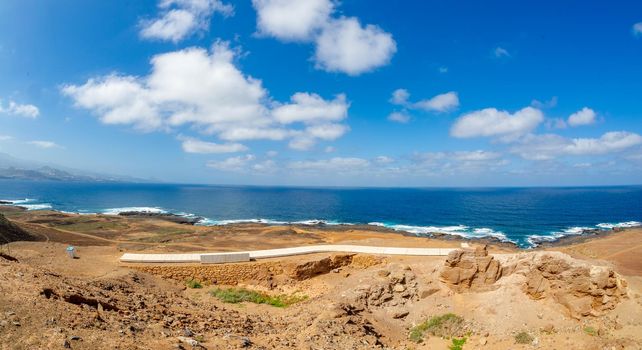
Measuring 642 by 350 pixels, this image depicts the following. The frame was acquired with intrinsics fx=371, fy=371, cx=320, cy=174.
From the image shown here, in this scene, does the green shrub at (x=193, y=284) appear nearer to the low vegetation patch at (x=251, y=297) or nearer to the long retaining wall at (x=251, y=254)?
the low vegetation patch at (x=251, y=297)

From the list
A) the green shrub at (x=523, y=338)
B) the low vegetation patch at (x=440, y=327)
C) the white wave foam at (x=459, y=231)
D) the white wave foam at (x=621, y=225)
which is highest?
the green shrub at (x=523, y=338)

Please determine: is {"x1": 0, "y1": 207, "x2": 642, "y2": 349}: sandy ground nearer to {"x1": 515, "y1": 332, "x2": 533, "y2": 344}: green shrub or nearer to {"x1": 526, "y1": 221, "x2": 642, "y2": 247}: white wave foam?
{"x1": 515, "y1": 332, "x2": 533, "y2": 344}: green shrub

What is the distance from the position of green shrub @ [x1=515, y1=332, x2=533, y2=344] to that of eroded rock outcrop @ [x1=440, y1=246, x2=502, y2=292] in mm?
4293

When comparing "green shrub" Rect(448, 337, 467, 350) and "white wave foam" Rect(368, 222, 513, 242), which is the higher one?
"green shrub" Rect(448, 337, 467, 350)

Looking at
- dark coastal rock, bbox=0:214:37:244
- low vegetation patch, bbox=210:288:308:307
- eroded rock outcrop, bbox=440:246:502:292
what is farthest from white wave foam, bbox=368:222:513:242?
dark coastal rock, bbox=0:214:37:244

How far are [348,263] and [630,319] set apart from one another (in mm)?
17616

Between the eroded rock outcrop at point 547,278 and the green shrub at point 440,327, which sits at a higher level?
the eroded rock outcrop at point 547,278

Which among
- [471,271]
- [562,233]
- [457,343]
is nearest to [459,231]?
[562,233]

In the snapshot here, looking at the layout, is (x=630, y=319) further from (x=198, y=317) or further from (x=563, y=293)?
(x=198, y=317)

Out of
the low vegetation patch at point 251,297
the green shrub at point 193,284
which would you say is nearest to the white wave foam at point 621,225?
the low vegetation patch at point 251,297

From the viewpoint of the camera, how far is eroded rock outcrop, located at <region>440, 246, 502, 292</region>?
68.7 feet

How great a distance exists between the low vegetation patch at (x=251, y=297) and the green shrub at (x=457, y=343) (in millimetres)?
9899

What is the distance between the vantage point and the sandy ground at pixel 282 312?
1141 cm

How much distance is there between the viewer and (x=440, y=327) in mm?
18453
